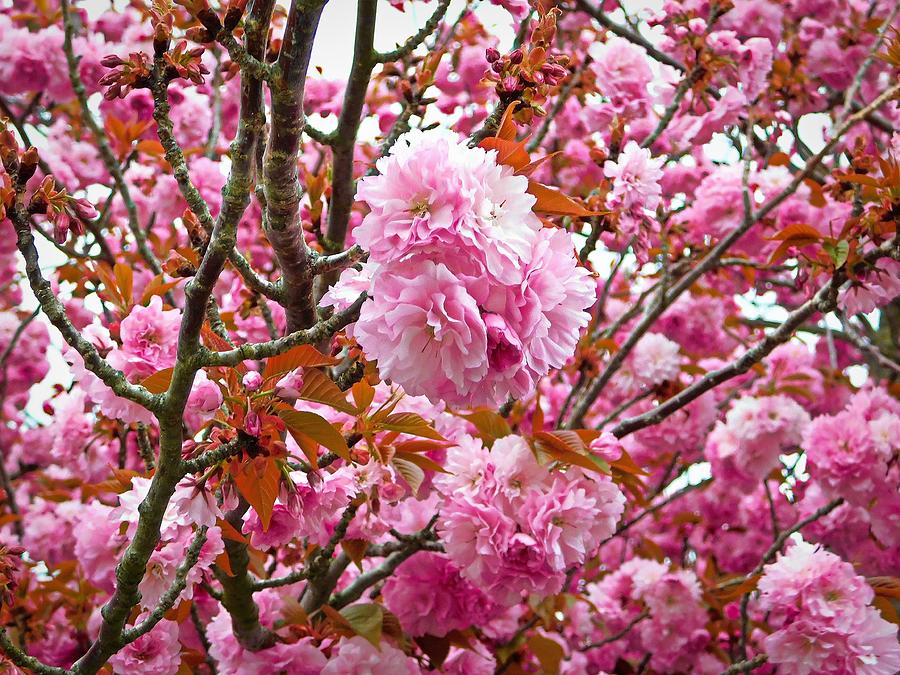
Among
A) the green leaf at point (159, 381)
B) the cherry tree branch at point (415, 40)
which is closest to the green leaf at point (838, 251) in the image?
the cherry tree branch at point (415, 40)

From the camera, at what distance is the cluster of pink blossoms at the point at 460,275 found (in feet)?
2.73

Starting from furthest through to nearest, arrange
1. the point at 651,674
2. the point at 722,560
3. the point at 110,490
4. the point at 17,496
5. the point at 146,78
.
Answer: the point at 17,496 < the point at 722,560 < the point at 651,674 < the point at 110,490 < the point at 146,78

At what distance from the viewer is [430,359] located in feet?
2.94

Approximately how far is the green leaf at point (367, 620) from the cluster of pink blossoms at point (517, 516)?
0.59 ft

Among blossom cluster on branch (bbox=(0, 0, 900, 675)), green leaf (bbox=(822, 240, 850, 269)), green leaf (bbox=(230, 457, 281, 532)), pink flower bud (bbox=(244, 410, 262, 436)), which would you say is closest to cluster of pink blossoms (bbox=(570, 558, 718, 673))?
blossom cluster on branch (bbox=(0, 0, 900, 675))

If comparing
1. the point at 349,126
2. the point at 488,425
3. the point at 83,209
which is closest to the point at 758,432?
the point at 488,425

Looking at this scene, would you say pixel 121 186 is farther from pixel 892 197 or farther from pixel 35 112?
pixel 892 197

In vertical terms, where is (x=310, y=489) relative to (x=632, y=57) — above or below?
below

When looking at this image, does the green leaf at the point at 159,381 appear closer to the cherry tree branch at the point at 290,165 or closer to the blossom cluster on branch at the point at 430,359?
the blossom cluster on branch at the point at 430,359

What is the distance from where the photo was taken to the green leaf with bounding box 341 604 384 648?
4.70ft

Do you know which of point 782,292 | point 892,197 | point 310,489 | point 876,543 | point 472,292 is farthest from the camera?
point 782,292

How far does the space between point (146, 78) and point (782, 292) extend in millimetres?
3665

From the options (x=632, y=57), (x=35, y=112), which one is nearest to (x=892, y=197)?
(x=632, y=57)

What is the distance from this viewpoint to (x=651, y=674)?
9.25ft
